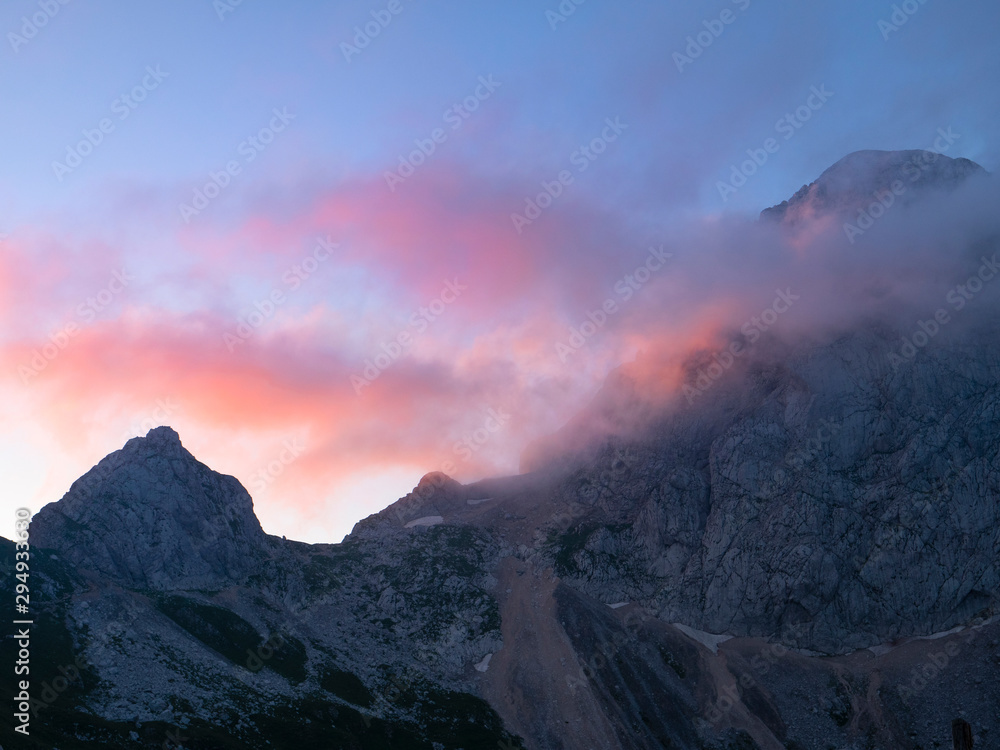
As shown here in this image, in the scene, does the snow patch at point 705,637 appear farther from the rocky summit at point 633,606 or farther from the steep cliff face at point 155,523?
the steep cliff face at point 155,523

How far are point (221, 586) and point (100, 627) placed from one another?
33938 mm

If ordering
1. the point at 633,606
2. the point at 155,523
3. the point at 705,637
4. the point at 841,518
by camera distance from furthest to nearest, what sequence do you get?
the point at 633,606 < the point at 841,518 < the point at 705,637 < the point at 155,523

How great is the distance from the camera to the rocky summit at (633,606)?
131 metres

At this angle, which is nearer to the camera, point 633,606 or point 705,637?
point 705,637

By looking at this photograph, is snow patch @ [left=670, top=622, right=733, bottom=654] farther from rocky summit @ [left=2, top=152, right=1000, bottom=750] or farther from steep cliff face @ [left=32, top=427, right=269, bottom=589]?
steep cliff face @ [left=32, top=427, right=269, bottom=589]

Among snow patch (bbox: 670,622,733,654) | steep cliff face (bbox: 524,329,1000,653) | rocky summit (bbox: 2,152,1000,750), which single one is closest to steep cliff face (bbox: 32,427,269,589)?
rocky summit (bbox: 2,152,1000,750)

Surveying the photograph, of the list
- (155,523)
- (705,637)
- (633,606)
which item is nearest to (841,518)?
(705,637)

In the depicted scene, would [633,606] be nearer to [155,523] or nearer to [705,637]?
[705,637]

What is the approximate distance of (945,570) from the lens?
158375 millimetres

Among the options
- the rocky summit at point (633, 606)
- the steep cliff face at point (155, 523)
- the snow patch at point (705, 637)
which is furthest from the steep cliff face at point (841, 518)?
the steep cliff face at point (155, 523)

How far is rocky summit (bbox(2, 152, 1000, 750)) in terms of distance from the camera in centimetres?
13088

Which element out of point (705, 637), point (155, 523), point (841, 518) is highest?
point (155, 523)

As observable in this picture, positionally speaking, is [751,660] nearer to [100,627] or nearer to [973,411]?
[973,411]

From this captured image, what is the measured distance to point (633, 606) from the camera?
597 ft
